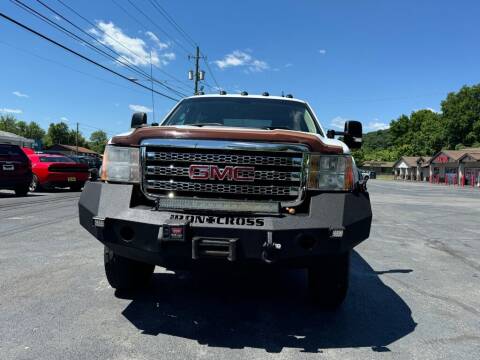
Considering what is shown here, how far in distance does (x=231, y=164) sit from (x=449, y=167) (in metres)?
70.8

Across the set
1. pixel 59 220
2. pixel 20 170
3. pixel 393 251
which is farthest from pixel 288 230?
pixel 20 170

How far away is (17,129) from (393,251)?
14783cm

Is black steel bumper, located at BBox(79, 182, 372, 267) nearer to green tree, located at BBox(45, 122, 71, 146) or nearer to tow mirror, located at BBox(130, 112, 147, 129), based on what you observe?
tow mirror, located at BBox(130, 112, 147, 129)

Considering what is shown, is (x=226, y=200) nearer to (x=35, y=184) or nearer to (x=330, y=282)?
(x=330, y=282)

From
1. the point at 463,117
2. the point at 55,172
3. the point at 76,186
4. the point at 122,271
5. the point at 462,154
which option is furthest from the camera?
the point at 463,117

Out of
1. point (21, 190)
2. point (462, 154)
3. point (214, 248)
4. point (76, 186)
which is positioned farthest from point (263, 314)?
point (462, 154)

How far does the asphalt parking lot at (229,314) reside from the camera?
3.05 metres

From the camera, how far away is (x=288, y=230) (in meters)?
2.98

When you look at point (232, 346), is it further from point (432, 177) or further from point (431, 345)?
point (432, 177)

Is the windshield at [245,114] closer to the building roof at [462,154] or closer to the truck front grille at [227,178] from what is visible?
the truck front grille at [227,178]

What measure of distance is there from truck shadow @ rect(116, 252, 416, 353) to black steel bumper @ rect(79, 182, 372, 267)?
1.99 feet

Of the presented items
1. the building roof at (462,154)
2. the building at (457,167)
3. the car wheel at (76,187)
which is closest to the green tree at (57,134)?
the building at (457,167)

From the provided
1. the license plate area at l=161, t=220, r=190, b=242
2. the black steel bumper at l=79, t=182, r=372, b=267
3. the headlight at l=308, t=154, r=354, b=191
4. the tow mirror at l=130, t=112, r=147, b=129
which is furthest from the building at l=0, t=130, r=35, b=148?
the headlight at l=308, t=154, r=354, b=191

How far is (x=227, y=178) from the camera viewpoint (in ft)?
10.6
